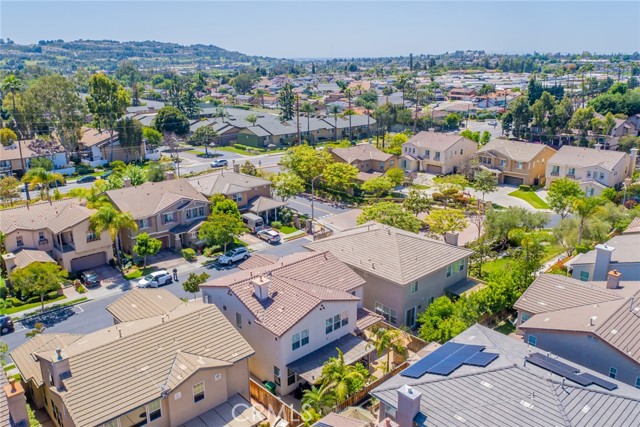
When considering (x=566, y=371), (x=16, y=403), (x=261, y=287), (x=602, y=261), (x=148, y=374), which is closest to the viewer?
(x=16, y=403)

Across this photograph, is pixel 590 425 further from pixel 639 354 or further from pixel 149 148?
pixel 149 148

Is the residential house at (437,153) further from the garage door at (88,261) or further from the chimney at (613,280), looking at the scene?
the garage door at (88,261)

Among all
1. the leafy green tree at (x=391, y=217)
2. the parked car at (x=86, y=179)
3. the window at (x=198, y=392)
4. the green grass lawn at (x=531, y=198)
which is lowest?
the green grass lawn at (x=531, y=198)

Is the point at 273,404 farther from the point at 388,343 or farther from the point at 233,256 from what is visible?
the point at 233,256

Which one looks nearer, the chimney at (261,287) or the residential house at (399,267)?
the chimney at (261,287)

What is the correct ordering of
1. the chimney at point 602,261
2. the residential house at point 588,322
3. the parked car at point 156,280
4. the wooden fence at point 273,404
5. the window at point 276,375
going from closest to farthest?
1. the wooden fence at point 273,404
2. the residential house at point 588,322
3. the window at point 276,375
4. the chimney at point 602,261
5. the parked car at point 156,280

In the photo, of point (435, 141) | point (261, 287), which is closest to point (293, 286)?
point (261, 287)

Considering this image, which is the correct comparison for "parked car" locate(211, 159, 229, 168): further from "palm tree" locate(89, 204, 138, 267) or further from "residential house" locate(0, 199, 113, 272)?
"palm tree" locate(89, 204, 138, 267)

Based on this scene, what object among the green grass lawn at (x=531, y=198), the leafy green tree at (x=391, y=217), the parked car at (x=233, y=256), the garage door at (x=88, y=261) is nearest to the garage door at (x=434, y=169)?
the green grass lawn at (x=531, y=198)
